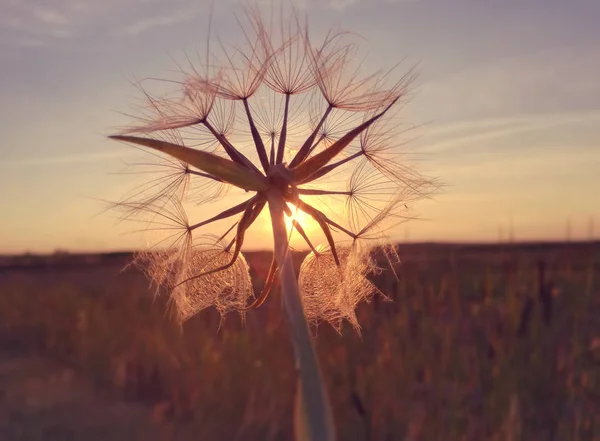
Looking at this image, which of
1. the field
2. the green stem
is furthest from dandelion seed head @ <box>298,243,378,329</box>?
the field

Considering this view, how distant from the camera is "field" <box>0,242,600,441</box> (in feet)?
13.6

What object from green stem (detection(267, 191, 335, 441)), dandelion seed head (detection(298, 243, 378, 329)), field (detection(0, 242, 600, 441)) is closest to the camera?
green stem (detection(267, 191, 335, 441))

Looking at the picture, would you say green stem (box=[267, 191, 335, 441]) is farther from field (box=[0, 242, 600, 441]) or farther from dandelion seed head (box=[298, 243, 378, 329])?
field (box=[0, 242, 600, 441])

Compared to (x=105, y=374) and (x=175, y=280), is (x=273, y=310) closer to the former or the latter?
(x=105, y=374)

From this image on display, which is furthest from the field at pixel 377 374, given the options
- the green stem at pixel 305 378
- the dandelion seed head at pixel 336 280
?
the green stem at pixel 305 378

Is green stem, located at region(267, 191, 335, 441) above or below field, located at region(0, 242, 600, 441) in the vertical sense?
above

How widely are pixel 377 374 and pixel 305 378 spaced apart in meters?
3.52

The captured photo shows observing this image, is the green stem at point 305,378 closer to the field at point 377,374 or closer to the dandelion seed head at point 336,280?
the dandelion seed head at point 336,280

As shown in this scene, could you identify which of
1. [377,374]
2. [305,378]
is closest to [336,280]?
[305,378]

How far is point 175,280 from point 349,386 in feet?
8.62

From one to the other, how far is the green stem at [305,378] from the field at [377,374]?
2186 millimetres

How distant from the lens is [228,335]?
543cm

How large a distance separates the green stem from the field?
219cm

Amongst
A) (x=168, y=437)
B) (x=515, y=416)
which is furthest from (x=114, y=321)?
(x=515, y=416)
